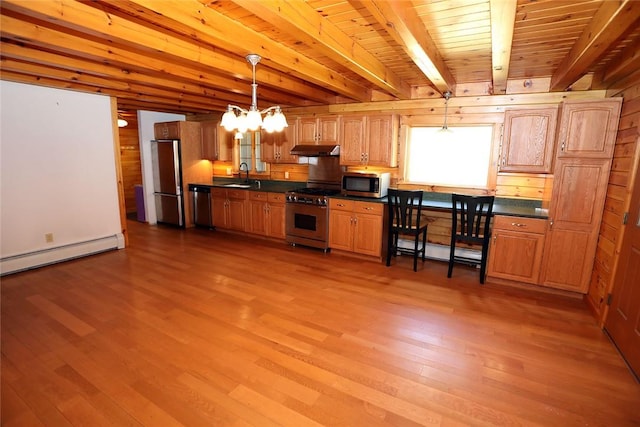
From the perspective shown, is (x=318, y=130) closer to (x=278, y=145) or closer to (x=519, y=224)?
(x=278, y=145)

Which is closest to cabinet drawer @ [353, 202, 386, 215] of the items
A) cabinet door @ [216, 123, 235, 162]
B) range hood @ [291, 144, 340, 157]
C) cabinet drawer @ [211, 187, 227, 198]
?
range hood @ [291, 144, 340, 157]

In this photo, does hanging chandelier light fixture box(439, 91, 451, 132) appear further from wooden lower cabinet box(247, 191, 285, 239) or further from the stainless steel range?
wooden lower cabinet box(247, 191, 285, 239)

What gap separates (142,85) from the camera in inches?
154

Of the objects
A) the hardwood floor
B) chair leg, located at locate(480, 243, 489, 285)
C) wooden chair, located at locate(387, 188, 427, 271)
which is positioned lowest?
the hardwood floor

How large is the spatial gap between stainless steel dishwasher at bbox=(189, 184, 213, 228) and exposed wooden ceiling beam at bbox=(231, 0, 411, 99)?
12.5 feet

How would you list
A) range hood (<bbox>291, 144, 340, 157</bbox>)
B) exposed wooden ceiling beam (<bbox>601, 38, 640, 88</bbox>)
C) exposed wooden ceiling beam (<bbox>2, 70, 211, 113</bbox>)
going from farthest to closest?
range hood (<bbox>291, 144, 340, 157</bbox>)
exposed wooden ceiling beam (<bbox>2, 70, 211, 113</bbox>)
exposed wooden ceiling beam (<bbox>601, 38, 640, 88</bbox>)

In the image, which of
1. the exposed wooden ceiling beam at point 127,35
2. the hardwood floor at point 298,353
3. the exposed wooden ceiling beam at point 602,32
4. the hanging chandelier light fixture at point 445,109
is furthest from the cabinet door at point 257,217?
the exposed wooden ceiling beam at point 602,32

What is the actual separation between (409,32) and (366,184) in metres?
2.45

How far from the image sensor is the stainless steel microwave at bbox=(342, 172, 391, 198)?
170 inches

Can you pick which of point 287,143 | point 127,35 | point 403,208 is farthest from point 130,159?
point 403,208

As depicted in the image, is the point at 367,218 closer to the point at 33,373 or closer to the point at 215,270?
the point at 215,270

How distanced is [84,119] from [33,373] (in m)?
3.44

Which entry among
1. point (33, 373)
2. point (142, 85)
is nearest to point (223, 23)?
point (142, 85)

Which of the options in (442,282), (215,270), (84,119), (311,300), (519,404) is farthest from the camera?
(84,119)
